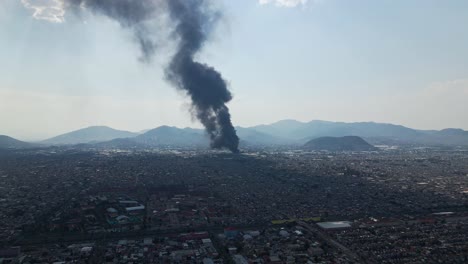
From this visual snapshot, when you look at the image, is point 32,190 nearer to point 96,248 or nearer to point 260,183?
point 96,248

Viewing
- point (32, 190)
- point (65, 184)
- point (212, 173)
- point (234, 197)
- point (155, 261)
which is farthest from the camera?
point (212, 173)

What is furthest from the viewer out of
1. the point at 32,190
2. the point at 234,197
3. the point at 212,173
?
the point at 212,173

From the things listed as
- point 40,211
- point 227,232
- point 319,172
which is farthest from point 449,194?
point 40,211

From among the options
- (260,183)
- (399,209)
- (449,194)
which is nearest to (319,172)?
(260,183)

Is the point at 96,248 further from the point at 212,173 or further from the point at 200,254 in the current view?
the point at 212,173

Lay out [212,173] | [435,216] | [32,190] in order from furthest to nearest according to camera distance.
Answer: [212,173]
[32,190]
[435,216]

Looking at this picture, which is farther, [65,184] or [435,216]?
[65,184]
